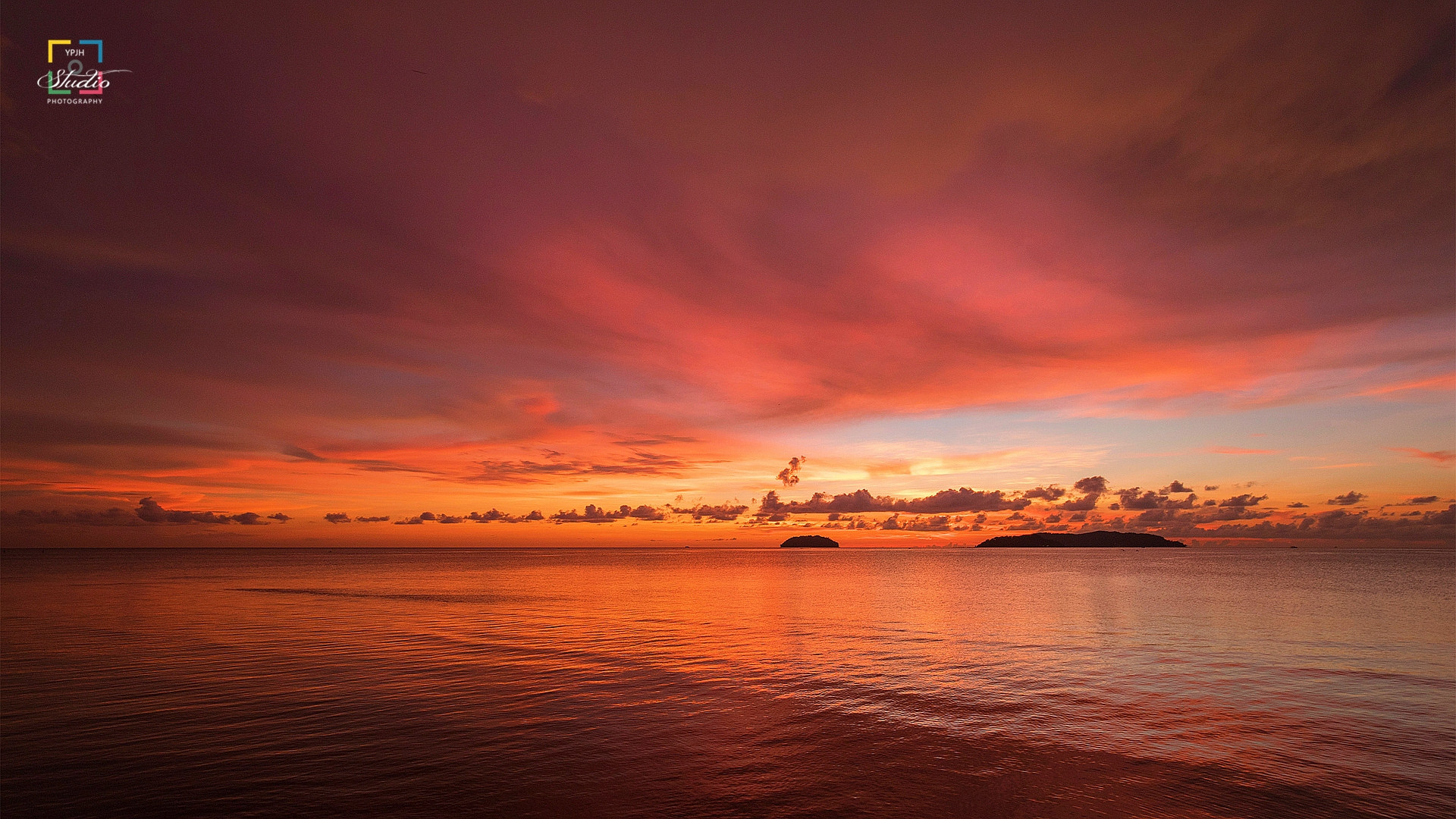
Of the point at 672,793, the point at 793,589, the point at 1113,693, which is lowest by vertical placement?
the point at 793,589

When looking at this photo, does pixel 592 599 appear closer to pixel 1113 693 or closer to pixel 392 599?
pixel 392 599

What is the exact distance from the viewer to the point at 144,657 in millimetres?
33312

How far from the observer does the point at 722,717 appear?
2317cm

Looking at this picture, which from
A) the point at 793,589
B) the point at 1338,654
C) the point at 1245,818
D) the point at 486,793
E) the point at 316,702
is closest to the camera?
the point at 1245,818

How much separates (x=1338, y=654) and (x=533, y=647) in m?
44.6

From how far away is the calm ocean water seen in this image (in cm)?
1619

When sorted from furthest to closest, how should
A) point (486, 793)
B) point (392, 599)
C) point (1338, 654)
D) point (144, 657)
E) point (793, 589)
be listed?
point (793, 589), point (392, 599), point (1338, 654), point (144, 657), point (486, 793)

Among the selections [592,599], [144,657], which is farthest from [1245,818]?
[592,599]

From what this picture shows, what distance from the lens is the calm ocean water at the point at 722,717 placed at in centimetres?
1619

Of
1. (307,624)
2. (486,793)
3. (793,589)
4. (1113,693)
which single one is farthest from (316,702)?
(793,589)

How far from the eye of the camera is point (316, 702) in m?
24.4

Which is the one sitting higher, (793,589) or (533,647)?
(533,647)

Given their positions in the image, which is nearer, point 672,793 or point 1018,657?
point 672,793

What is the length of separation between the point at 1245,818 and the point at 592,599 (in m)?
64.1
